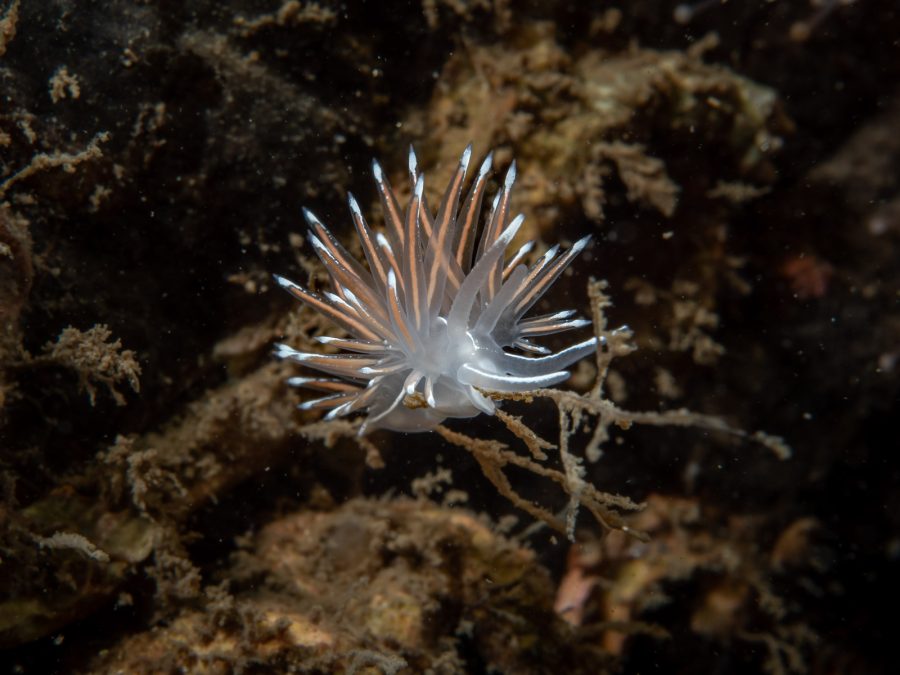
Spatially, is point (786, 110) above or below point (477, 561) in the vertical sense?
above

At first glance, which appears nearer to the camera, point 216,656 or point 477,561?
point 216,656

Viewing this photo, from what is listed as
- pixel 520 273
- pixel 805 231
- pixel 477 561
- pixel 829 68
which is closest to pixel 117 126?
pixel 520 273

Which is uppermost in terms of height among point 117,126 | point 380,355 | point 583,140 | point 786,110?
point 786,110

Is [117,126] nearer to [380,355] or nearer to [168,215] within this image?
[168,215]

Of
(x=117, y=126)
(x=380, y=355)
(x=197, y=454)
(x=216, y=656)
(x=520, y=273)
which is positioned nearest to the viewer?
(x=520, y=273)

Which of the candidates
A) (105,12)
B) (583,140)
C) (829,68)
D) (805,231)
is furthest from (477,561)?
(829,68)

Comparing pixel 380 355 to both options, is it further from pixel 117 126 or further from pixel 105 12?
pixel 105 12

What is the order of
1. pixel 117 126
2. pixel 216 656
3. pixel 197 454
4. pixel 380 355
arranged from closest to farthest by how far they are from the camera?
pixel 380 355 → pixel 216 656 → pixel 117 126 → pixel 197 454
